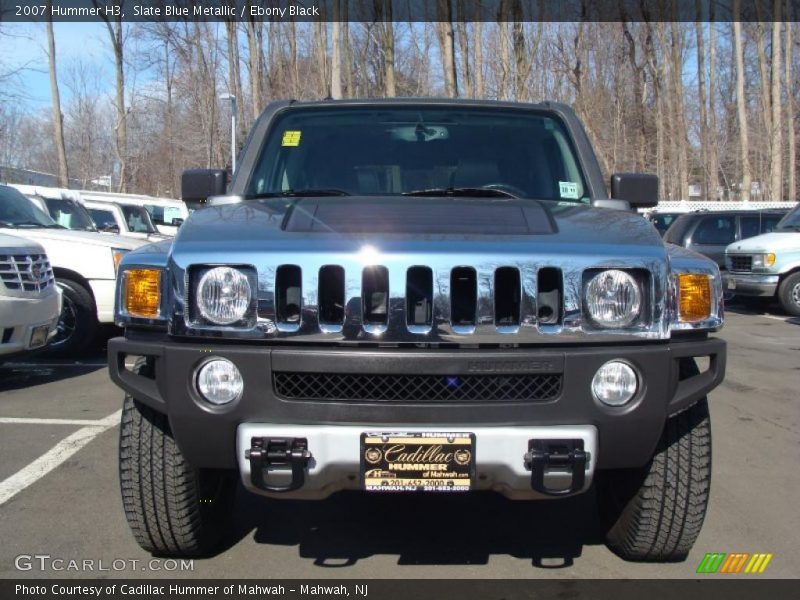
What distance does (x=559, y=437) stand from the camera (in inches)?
105

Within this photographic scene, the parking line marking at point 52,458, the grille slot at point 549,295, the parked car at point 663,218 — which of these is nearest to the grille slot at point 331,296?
the grille slot at point 549,295

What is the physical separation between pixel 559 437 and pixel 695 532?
901 mm

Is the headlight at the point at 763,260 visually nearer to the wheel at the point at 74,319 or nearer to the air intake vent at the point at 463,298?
the wheel at the point at 74,319

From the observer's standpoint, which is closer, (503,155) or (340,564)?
(340,564)

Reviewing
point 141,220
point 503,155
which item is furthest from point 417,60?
point 503,155

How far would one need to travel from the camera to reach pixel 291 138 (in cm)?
405

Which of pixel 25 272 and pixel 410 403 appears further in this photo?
pixel 25 272

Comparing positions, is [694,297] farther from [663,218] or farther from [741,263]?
[663,218]

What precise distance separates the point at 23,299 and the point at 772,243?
11.1 meters

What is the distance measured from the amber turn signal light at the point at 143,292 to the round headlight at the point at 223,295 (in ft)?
0.69

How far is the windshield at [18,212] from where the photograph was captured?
869 centimetres

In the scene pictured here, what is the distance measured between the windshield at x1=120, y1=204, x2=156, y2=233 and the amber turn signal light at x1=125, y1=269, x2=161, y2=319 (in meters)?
11.1

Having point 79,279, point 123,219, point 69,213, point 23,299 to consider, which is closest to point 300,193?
point 23,299
